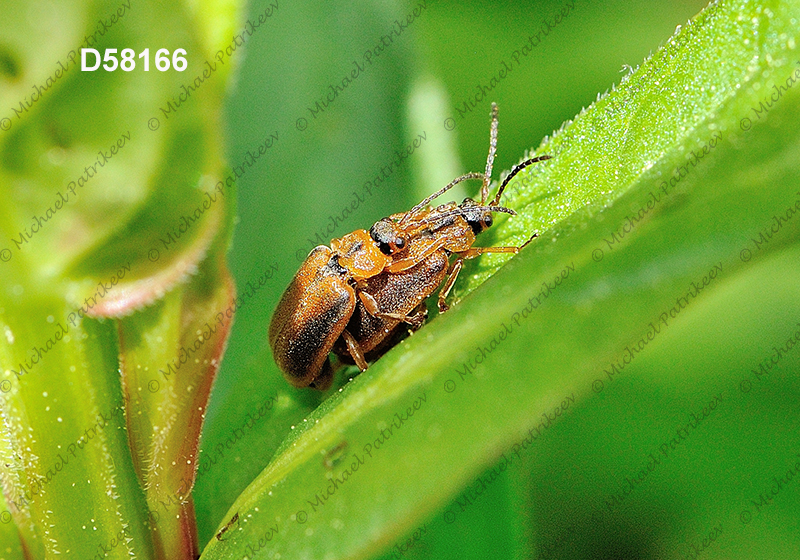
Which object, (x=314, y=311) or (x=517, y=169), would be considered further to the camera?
(x=314, y=311)

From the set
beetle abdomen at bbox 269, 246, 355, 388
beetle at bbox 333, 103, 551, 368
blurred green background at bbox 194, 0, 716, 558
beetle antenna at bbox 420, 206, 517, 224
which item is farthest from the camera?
blurred green background at bbox 194, 0, 716, 558

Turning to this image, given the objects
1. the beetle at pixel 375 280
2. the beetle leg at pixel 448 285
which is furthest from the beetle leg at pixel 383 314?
the beetle leg at pixel 448 285

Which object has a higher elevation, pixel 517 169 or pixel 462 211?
pixel 462 211

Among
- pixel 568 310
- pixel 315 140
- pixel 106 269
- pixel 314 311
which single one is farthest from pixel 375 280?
pixel 568 310

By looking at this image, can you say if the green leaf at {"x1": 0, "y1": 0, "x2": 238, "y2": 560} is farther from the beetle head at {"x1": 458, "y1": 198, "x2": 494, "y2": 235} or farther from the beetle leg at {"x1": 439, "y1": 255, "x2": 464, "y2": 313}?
the beetle head at {"x1": 458, "y1": 198, "x2": 494, "y2": 235}

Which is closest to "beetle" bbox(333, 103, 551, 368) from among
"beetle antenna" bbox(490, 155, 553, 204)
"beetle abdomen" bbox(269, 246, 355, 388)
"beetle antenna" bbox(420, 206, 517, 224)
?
"beetle antenna" bbox(420, 206, 517, 224)

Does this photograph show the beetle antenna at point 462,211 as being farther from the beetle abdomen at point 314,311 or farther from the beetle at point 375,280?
the beetle abdomen at point 314,311

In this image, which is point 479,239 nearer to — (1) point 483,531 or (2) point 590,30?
(1) point 483,531

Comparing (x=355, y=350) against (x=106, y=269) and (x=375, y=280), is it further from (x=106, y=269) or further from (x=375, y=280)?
(x=106, y=269)
